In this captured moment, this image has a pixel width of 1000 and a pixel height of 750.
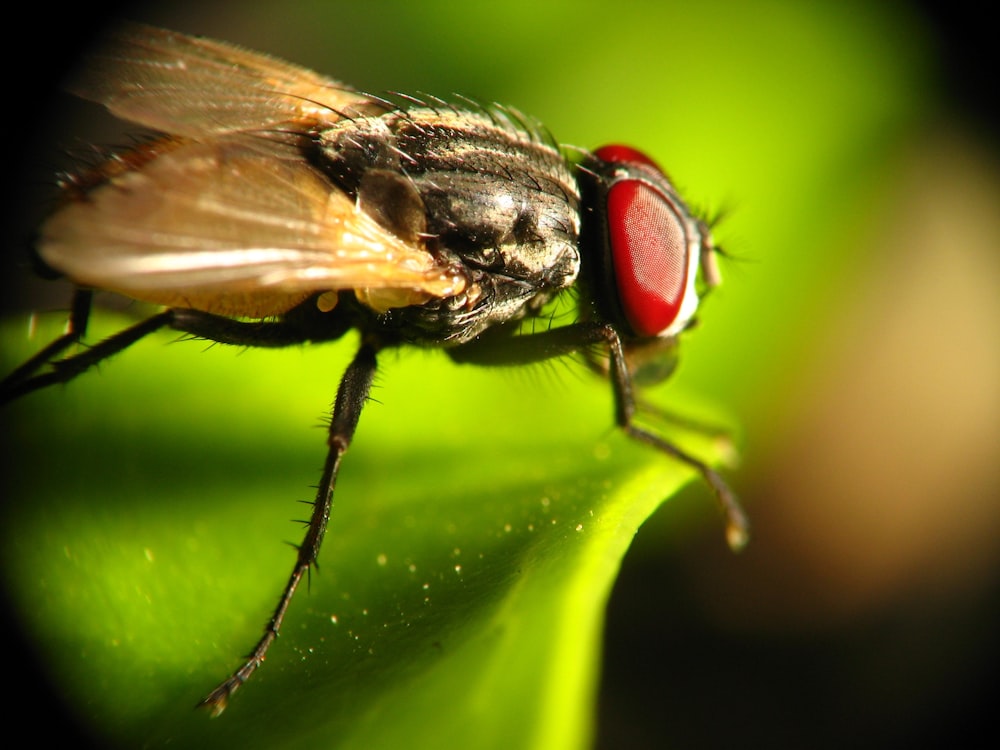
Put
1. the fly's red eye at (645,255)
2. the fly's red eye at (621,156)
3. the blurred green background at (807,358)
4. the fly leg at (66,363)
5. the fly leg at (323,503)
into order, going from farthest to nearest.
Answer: the blurred green background at (807,358)
the fly's red eye at (621,156)
the fly's red eye at (645,255)
the fly leg at (66,363)
the fly leg at (323,503)

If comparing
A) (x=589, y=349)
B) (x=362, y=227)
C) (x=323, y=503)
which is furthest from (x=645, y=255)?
(x=323, y=503)

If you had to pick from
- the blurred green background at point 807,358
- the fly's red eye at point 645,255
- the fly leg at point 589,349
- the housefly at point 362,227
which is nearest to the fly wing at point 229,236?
the housefly at point 362,227

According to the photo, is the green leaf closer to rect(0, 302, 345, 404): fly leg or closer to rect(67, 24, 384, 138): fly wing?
rect(0, 302, 345, 404): fly leg

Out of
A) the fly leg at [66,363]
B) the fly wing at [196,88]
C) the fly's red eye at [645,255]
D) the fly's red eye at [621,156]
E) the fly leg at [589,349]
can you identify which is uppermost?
the fly's red eye at [621,156]

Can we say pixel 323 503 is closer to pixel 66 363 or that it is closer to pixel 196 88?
pixel 66 363

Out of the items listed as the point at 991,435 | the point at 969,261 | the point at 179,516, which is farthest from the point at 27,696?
the point at 969,261

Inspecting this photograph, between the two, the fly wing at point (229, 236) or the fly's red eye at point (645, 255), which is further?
the fly's red eye at point (645, 255)

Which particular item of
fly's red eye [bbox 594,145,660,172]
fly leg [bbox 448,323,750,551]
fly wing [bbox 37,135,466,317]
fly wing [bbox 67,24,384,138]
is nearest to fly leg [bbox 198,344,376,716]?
fly wing [bbox 37,135,466,317]

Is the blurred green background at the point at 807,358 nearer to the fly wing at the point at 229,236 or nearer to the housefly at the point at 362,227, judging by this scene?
the housefly at the point at 362,227
